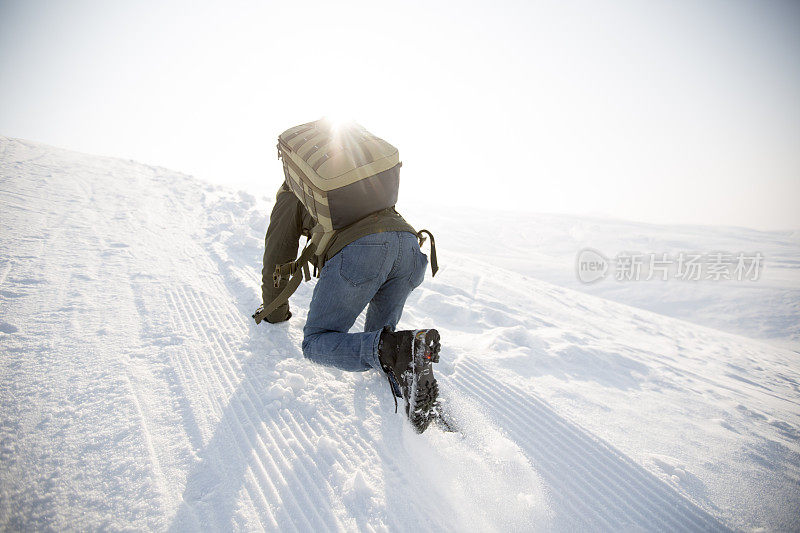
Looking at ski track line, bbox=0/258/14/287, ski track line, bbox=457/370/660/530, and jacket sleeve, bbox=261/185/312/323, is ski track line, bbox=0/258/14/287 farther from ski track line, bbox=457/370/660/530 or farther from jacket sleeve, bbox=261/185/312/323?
ski track line, bbox=457/370/660/530

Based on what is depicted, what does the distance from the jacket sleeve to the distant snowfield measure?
1.17 ft

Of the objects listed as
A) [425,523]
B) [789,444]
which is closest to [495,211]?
[789,444]

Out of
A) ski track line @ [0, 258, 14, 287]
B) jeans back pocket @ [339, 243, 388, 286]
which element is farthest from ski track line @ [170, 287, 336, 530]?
ski track line @ [0, 258, 14, 287]

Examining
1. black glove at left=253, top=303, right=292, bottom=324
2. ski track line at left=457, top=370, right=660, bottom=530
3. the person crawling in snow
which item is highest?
the person crawling in snow

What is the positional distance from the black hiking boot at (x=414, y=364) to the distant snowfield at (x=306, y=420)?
201 millimetres

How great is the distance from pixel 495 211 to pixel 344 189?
21.3m

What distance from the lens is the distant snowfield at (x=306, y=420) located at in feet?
4.64

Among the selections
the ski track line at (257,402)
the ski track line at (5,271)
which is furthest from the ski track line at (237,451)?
the ski track line at (5,271)

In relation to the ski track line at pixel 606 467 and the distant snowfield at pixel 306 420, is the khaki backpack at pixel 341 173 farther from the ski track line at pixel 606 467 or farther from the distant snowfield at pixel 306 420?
the ski track line at pixel 606 467

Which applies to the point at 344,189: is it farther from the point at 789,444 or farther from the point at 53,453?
the point at 789,444

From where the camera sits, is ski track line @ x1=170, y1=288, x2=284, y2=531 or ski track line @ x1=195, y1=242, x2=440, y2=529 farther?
ski track line @ x1=195, y1=242, x2=440, y2=529

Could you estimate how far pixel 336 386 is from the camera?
6.83 ft

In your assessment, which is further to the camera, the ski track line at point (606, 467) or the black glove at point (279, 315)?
the black glove at point (279, 315)

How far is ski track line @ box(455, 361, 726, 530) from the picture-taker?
5.32 ft
